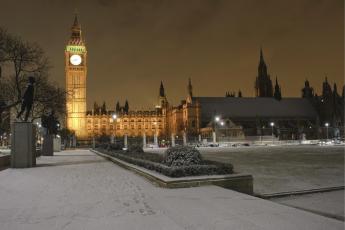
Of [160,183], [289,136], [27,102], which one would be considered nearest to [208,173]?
[160,183]

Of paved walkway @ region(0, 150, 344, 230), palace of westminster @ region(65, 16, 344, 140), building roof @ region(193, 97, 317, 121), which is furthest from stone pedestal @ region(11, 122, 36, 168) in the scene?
building roof @ region(193, 97, 317, 121)

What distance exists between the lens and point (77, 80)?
142875 mm

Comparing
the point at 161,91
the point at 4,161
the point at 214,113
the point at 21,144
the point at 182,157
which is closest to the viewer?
the point at 182,157

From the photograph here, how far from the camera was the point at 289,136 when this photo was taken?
383ft

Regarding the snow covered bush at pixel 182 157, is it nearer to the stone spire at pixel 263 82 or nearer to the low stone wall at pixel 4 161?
the low stone wall at pixel 4 161

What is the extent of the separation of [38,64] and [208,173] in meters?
25.3

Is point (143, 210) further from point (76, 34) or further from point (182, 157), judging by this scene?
point (76, 34)

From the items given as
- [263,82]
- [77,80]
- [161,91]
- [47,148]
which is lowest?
[47,148]

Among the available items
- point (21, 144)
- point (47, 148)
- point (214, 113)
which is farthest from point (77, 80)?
point (21, 144)

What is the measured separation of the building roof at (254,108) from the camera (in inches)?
5295

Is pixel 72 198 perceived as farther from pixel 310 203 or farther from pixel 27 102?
pixel 27 102

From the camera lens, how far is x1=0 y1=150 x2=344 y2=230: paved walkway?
21.9ft

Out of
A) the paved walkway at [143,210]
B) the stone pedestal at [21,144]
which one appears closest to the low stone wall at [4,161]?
the stone pedestal at [21,144]

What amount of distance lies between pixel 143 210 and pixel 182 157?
4.99 meters
